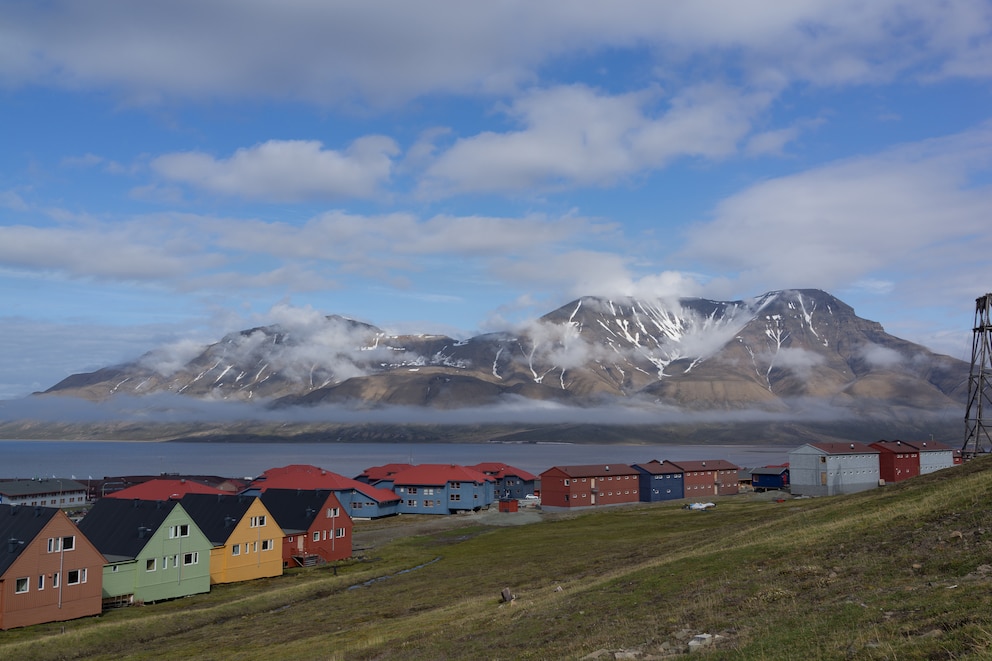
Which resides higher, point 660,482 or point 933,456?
point 933,456

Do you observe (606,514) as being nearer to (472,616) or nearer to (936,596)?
(472,616)

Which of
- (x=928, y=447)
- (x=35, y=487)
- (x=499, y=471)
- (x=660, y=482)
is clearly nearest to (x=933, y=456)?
(x=928, y=447)

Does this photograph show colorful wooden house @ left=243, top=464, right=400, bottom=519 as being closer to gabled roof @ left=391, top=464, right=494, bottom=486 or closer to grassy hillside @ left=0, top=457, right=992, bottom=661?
gabled roof @ left=391, top=464, right=494, bottom=486

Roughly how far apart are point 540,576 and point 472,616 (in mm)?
15920

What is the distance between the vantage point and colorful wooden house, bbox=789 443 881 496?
109 m

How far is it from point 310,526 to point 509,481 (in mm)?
78944

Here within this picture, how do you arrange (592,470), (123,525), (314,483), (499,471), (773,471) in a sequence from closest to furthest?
1. (123,525)
2. (314,483)
3. (592,470)
4. (773,471)
5. (499,471)

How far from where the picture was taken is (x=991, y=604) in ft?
58.0

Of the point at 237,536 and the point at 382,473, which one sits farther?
the point at 382,473

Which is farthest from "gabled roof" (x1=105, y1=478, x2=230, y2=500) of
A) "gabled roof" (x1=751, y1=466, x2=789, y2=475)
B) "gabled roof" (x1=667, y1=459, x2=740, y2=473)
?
"gabled roof" (x1=751, y1=466, x2=789, y2=475)

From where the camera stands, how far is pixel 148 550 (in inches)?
2160

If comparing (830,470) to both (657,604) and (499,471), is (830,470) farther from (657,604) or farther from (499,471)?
(657,604)

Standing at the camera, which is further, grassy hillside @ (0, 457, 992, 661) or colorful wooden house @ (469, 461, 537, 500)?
colorful wooden house @ (469, 461, 537, 500)

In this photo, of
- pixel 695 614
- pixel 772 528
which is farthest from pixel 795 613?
pixel 772 528
